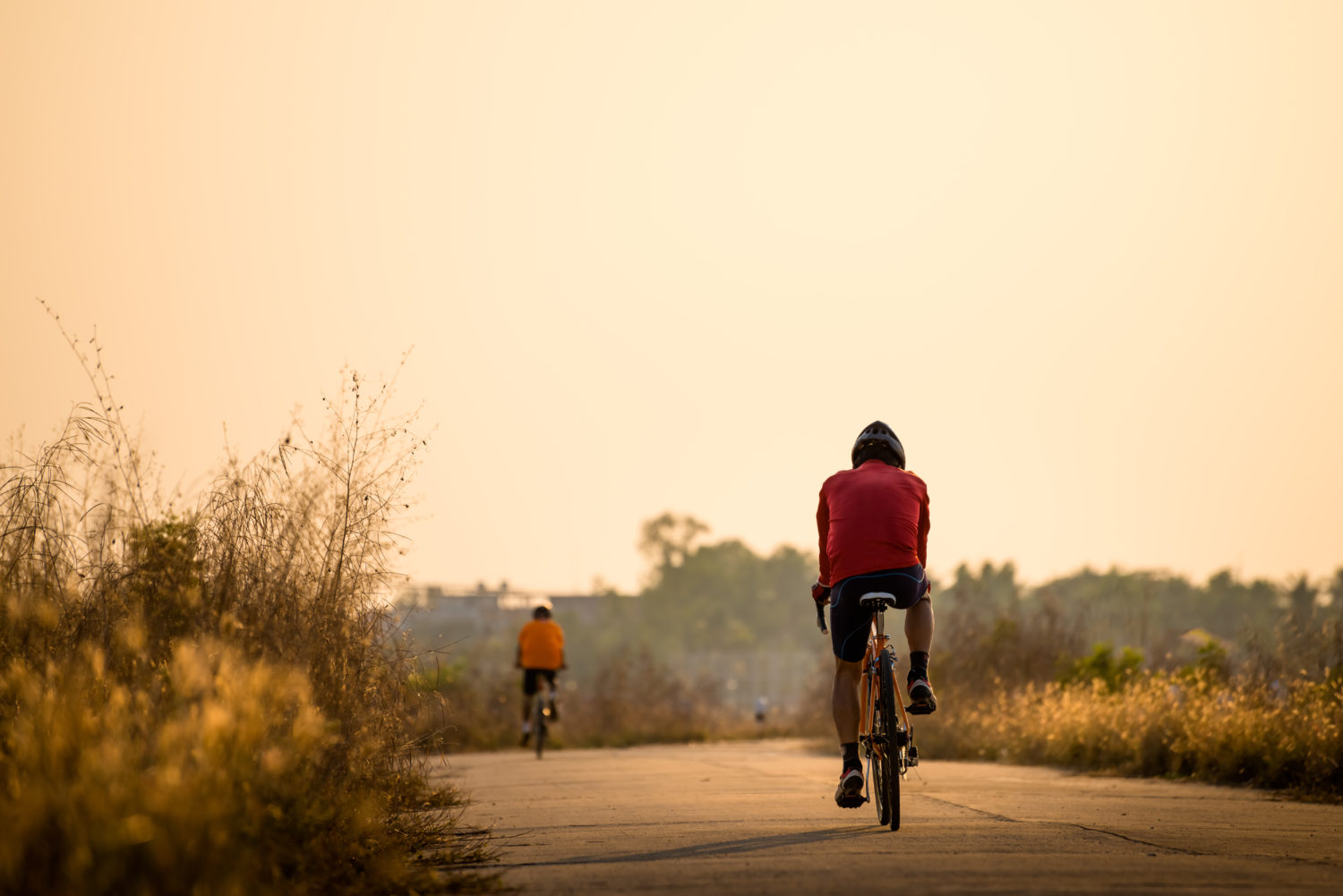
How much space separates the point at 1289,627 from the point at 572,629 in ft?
339

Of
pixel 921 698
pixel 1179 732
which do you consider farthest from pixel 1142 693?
pixel 921 698

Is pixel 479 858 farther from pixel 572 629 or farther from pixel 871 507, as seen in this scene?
pixel 572 629

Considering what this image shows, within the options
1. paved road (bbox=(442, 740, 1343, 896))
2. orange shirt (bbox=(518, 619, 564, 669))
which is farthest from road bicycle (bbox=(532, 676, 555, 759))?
paved road (bbox=(442, 740, 1343, 896))

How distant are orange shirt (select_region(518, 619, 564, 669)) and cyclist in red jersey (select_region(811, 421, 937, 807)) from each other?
38.9 ft

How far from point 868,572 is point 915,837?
4.80 ft

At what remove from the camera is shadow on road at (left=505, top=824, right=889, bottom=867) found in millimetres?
6941

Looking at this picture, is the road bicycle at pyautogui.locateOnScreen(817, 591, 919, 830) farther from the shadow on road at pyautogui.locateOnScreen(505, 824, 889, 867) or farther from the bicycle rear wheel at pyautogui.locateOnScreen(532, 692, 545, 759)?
the bicycle rear wheel at pyautogui.locateOnScreen(532, 692, 545, 759)

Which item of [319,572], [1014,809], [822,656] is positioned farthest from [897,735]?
[822,656]

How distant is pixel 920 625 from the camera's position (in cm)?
834

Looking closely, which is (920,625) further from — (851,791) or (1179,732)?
(1179,732)

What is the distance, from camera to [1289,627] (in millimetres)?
16188

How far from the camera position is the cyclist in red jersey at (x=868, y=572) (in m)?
8.26

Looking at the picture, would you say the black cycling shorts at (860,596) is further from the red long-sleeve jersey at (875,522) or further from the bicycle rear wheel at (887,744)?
Result: the bicycle rear wheel at (887,744)

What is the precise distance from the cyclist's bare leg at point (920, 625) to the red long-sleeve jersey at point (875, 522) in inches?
10.3
